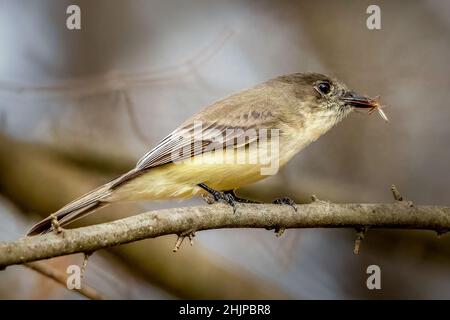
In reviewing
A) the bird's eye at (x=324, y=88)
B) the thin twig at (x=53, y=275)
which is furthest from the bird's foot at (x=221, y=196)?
the bird's eye at (x=324, y=88)

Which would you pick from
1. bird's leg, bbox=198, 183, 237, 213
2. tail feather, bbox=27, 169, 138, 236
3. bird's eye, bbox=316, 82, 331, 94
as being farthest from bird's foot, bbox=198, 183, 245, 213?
bird's eye, bbox=316, 82, 331, 94

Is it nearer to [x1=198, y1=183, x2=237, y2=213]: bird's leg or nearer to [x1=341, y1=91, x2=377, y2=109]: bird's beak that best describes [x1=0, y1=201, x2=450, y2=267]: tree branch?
[x1=198, y1=183, x2=237, y2=213]: bird's leg

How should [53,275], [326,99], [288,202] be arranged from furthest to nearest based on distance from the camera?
→ [326,99]
[288,202]
[53,275]

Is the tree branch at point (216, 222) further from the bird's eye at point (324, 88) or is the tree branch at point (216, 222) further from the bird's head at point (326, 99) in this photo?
the bird's eye at point (324, 88)

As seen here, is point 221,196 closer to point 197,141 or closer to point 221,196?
point 221,196

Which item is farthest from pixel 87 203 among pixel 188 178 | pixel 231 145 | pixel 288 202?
pixel 288 202

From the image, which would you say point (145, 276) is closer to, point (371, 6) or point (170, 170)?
point (170, 170)
